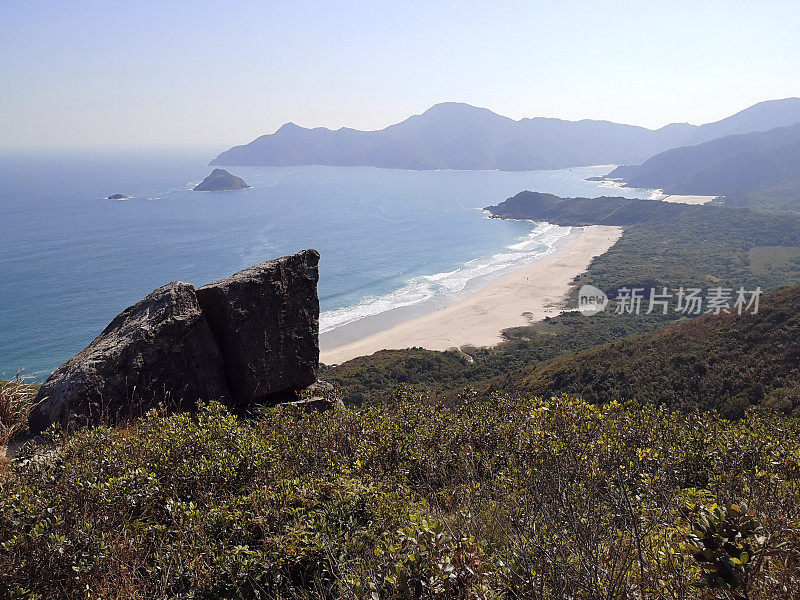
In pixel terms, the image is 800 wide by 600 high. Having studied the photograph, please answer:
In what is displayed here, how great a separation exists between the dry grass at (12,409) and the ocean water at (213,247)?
102 feet

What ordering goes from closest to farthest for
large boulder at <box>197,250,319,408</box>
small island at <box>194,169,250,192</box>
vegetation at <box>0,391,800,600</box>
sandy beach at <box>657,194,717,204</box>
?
vegetation at <box>0,391,800,600</box>, large boulder at <box>197,250,319,408</box>, sandy beach at <box>657,194,717,204</box>, small island at <box>194,169,250,192</box>

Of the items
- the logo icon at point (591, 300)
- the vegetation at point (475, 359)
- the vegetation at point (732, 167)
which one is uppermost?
the vegetation at point (732, 167)

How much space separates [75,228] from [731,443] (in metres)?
102

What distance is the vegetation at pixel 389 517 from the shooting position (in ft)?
9.57

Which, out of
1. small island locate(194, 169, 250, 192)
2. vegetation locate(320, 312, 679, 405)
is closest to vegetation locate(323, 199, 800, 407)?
vegetation locate(320, 312, 679, 405)

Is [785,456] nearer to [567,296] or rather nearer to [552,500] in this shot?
[552,500]

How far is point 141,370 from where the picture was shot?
7.95m

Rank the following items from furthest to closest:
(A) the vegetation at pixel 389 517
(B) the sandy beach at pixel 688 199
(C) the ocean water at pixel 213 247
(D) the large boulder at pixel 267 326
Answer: (B) the sandy beach at pixel 688 199, (C) the ocean water at pixel 213 247, (D) the large boulder at pixel 267 326, (A) the vegetation at pixel 389 517

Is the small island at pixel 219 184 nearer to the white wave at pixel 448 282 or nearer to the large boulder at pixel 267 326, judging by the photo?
the white wave at pixel 448 282

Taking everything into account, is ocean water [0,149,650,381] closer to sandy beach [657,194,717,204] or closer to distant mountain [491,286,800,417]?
sandy beach [657,194,717,204]

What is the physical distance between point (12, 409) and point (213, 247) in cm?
7366

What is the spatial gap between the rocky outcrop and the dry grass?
17 centimetres

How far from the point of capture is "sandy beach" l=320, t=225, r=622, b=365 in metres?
44.2

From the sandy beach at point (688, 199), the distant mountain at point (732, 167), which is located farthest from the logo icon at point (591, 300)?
the distant mountain at point (732, 167)
